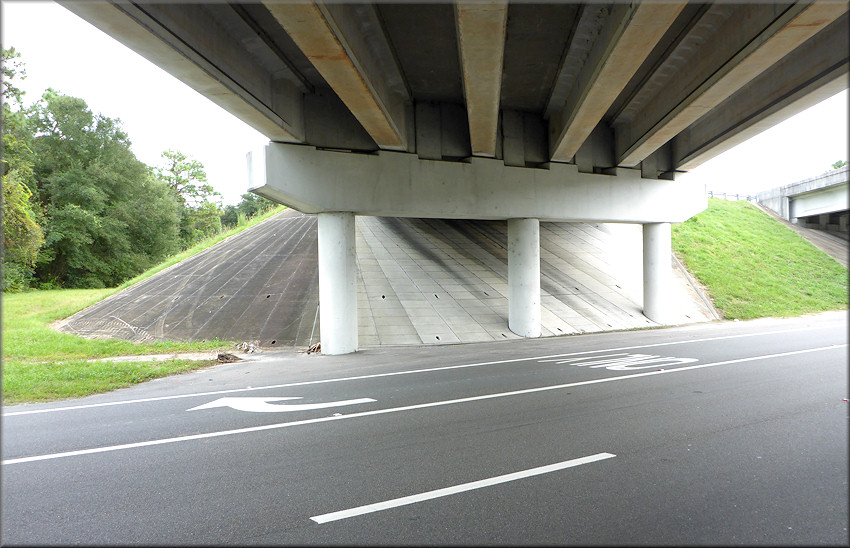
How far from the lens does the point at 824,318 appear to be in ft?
61.9

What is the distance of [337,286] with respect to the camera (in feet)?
46.4

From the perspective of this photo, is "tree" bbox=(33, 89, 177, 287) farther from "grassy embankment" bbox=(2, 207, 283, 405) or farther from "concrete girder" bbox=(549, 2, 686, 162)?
"concrete girder" bbox=(549, 2, 686, 162)

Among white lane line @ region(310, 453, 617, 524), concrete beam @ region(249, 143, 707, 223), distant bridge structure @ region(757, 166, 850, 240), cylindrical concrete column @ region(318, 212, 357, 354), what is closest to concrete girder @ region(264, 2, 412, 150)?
concrete beam @ region(249, 143, 707, 223)

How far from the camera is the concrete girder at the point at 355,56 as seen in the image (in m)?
7.70

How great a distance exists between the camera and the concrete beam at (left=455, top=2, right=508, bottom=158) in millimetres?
7648

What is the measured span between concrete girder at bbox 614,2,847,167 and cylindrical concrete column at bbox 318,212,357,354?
898cm

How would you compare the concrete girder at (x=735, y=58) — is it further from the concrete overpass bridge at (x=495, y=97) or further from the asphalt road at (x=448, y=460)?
the asphalt road at (x=448, y=460)

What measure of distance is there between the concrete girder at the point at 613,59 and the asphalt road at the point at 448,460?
5859 mm

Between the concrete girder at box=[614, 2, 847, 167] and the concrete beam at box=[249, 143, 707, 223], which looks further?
the concrete beam at box=[249, 143, 707, 223]

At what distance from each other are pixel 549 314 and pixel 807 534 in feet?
49.7

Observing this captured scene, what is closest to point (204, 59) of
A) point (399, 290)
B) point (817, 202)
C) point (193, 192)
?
A: point (399, 290)

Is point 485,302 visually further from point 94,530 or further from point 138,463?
point 94,530

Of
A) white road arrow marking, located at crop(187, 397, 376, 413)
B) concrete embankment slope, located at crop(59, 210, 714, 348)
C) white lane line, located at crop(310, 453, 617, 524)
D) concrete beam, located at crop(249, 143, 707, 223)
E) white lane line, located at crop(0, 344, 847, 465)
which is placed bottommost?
white road arrow marking, located at crop(187, 397, 376, 413)

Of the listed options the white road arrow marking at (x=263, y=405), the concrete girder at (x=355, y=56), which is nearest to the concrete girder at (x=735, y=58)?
the concrete girder at (x=355, y=56)
